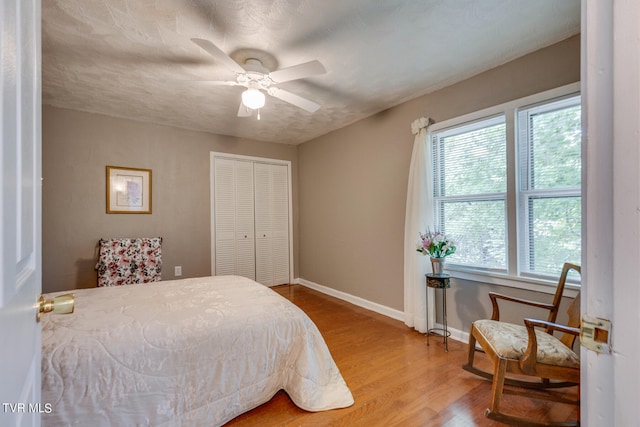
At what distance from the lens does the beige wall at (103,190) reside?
125 inches

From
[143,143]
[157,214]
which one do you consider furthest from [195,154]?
[157,214]

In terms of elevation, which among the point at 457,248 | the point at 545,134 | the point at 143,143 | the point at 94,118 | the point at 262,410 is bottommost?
the point at 262,410

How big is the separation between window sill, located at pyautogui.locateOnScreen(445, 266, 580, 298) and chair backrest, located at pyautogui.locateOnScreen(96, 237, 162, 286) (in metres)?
3.45

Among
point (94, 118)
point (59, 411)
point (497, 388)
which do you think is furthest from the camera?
point (94, 118)

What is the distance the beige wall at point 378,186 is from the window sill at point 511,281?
67 millimetres

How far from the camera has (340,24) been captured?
1891 millimetres

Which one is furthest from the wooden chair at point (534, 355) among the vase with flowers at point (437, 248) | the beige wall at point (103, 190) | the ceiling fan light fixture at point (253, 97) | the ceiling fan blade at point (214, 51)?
the beige wall at point (103, 190)

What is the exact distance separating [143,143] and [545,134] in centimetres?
440

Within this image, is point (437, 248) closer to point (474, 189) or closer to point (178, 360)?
point (474, 189)

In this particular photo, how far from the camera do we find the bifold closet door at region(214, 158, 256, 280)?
14.0 ft

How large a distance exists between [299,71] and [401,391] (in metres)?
2.37

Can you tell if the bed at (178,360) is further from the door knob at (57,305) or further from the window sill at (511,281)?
the window sill at (511,281)

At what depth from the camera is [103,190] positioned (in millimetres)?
3438

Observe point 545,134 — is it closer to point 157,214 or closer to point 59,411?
point 59,411
